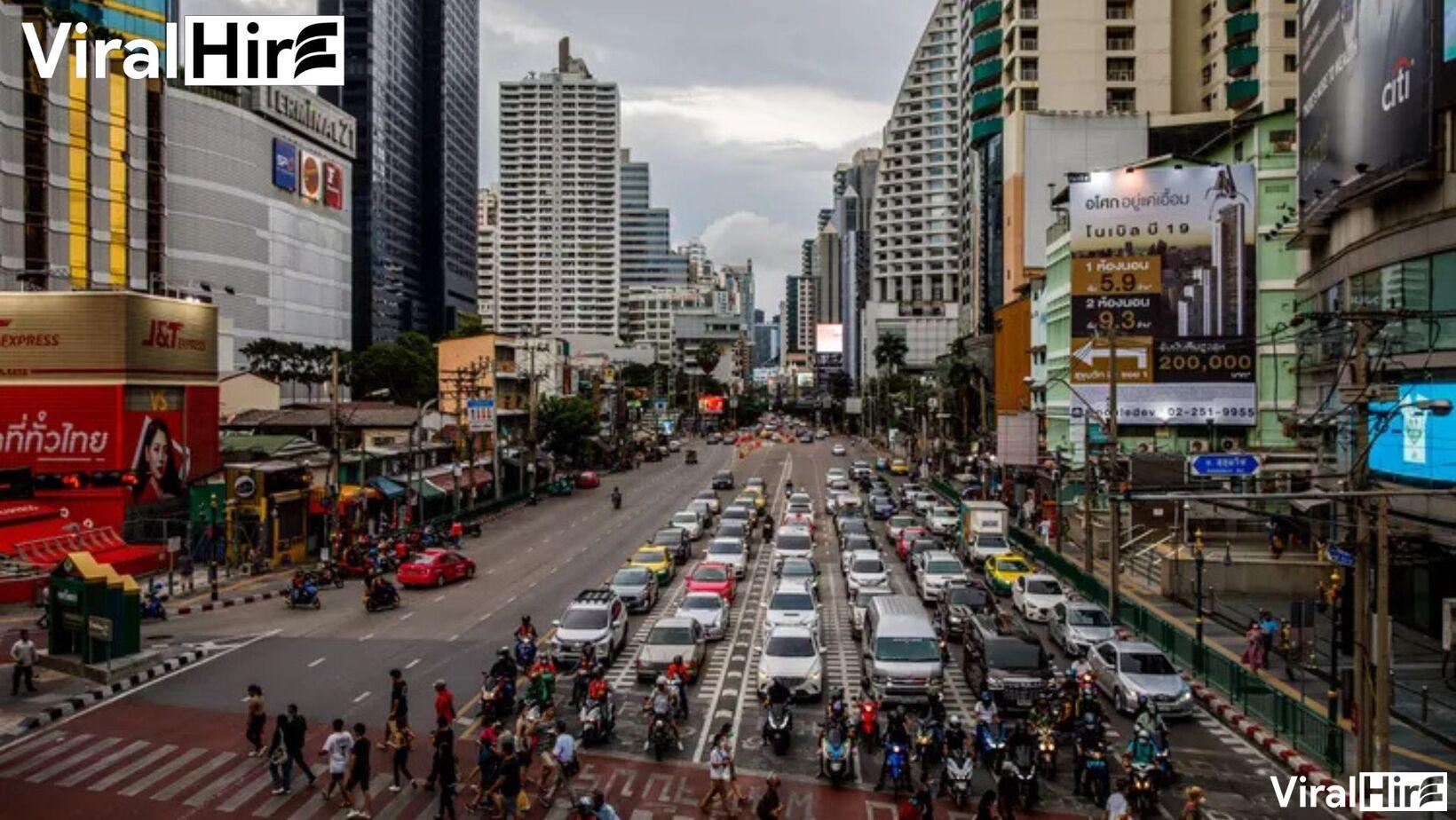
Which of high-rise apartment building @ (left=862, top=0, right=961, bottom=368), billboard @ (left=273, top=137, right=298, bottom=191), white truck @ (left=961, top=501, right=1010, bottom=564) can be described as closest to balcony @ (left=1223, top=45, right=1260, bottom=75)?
white truck @ (left=961, top=501, right=1010, bottom=564)

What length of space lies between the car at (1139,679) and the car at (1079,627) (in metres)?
1.96

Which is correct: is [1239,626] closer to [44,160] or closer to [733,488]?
[733,488]

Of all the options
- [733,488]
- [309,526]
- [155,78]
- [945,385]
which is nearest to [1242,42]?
[945,385]

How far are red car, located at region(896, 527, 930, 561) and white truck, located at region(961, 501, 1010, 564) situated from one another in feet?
5.98

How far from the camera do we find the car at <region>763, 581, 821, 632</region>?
1118 inches

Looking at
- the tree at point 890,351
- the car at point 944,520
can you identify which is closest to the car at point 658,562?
Result: the car at point 944,520

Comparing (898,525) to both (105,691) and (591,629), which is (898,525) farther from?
(105,691)

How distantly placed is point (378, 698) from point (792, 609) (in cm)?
1065

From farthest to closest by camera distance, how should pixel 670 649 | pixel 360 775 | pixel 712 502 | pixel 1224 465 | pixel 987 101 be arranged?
1. pixel 987 101
2. pixel 712 502
3. pixel 670 649
4. pixel 1224 465
5. pixel 360 775

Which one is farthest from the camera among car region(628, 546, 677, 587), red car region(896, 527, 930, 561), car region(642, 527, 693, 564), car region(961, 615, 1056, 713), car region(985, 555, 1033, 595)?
red car region(896, 527, 930, 561)

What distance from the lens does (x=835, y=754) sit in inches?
731

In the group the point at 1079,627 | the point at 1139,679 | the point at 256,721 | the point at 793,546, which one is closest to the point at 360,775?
the point at 256,721

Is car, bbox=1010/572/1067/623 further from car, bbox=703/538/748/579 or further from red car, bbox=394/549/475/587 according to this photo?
red car, bbox=394/549/475/587

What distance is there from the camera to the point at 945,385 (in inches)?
4016
